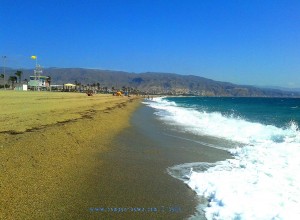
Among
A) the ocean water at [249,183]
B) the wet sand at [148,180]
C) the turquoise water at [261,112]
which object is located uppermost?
the ocean water at [249,183]

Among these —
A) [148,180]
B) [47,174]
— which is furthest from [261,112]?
[47,174]

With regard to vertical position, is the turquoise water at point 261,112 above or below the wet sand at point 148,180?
below

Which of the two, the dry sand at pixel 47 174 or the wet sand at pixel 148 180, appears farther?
the wet sand at pixel 148 180

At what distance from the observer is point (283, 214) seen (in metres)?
6.12

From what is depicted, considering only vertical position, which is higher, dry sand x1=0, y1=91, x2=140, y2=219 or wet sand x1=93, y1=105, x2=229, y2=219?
dry sand x1=0, y1=91, x2=140, y2=219

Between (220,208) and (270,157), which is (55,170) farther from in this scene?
(270,157)

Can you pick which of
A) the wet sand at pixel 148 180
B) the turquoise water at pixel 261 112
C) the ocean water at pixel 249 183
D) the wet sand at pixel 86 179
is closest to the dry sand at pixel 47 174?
the wet sand at pixel 86 179

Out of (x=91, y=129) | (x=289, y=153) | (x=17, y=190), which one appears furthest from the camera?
(x=91, y=129)

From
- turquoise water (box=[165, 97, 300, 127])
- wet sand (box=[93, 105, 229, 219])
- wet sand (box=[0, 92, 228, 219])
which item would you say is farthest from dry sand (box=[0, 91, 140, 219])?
turquoise water (box=[165, 97, 300, 127])

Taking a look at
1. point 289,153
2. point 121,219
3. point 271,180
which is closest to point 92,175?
point 121,219

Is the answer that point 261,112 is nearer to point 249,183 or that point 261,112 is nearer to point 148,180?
point 249,183

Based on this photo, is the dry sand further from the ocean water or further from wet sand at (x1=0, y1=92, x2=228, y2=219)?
the ocean water

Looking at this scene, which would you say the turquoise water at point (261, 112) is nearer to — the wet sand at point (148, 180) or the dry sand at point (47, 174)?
the wet sand at point (148, 180)

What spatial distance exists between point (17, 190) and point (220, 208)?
3.85 m
